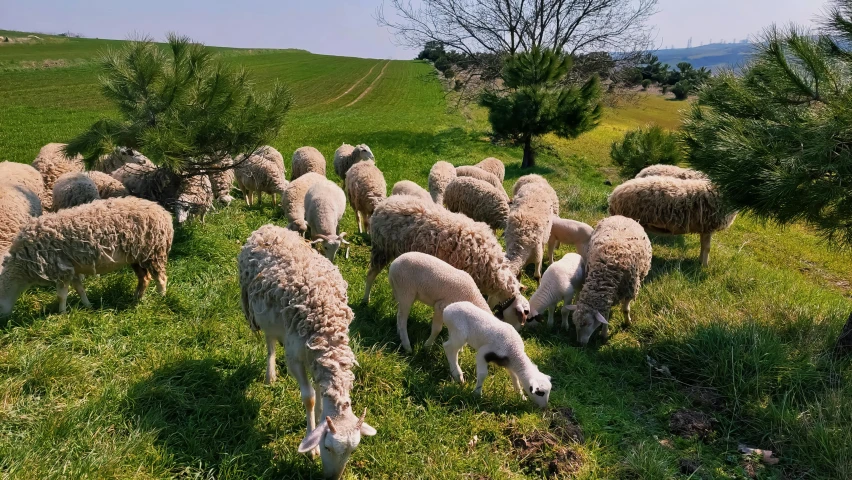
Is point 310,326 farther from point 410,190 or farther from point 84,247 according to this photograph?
point 410,190

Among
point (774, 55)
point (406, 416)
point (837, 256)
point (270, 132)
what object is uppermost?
point (774, 55)

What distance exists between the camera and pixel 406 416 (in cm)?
414

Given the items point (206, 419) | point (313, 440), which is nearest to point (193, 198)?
point (206, 419)

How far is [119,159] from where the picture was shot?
9039mm

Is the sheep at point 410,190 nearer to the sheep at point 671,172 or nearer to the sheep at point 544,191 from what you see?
the sheep at point 544,191

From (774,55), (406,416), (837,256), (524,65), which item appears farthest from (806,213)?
(524,65)

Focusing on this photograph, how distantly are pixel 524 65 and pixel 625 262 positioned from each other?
46.9 feet

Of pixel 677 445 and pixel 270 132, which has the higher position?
pixel 270 132

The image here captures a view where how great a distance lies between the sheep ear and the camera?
3.16 meters

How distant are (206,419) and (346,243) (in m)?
3.60

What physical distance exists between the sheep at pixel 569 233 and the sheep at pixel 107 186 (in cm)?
676

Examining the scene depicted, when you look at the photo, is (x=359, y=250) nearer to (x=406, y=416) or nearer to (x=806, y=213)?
(x=406, y=416)

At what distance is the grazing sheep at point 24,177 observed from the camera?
712 centimetres

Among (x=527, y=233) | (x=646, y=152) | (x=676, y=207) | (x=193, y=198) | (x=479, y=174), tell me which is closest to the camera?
(x=527, y=233)
